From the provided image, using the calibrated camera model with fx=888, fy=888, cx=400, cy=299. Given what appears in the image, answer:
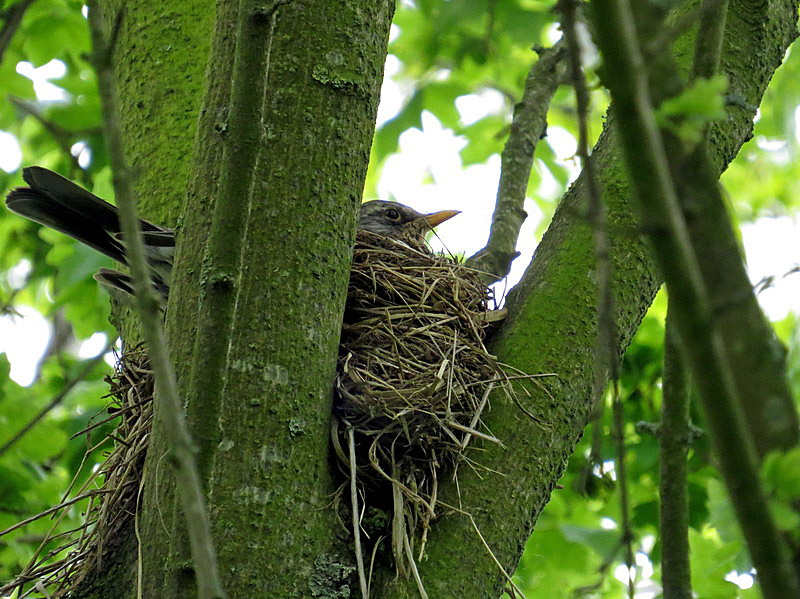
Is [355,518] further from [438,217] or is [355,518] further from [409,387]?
[438,217]

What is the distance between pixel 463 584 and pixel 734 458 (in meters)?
1.07

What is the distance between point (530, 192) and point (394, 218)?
2.19 m

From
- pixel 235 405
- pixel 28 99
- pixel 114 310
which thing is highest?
pixel 28 99

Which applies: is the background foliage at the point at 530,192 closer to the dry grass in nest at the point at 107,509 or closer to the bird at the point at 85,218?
the bird at the point at 85,218

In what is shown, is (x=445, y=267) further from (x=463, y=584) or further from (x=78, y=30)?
(x=78, y=30)

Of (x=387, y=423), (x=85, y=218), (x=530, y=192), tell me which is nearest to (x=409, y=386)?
(x=387, y=423)

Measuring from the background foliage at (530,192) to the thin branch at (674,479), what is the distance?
66 cm

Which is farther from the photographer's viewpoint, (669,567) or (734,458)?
(669,567)

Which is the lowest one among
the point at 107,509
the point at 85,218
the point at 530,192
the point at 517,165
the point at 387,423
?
the point at 107,509

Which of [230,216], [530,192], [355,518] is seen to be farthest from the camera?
[530,192]

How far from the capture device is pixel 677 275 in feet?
3.34

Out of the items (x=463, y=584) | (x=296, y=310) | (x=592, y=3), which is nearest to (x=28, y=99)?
(x=296, y=310)

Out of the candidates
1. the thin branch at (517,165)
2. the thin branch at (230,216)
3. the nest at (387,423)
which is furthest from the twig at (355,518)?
the thin branch at (517,165)

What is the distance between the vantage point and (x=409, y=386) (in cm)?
239
